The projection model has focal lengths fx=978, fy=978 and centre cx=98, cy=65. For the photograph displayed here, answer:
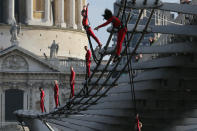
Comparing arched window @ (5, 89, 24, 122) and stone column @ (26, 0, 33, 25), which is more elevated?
stone column @ (26, 0, 33, 25)

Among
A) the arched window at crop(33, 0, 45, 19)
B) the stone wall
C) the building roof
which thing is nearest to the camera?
the building roof

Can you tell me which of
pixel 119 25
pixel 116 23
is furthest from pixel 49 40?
pixel 116 23

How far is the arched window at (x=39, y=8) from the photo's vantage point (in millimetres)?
108625

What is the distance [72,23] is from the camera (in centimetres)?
11019

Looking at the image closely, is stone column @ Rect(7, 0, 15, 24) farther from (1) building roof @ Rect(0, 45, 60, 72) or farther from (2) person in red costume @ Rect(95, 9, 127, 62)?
(2) person in red costume @ Rect(95, 9, 127, 62)

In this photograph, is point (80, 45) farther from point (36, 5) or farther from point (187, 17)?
point (187, 17)

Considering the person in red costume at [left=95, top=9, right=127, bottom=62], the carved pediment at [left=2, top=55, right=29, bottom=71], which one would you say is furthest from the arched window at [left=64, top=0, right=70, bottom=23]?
the person in red costume at [left=95, top=9, right=127, bottom=62]

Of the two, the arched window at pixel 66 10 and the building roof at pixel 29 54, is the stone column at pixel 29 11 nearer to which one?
the arched window at pixel 66 10

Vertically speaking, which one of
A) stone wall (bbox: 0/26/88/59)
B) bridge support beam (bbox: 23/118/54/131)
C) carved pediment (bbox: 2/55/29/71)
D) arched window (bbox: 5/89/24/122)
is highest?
stone wall (bbox: 0/26/88/59)

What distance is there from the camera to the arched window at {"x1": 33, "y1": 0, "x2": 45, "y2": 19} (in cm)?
10862

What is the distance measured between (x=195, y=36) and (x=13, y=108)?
66.4 metres

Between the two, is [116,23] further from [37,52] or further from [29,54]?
[37,52]

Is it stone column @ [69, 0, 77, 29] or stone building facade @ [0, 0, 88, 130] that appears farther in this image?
stone column @ [69, 0, 77, 29]

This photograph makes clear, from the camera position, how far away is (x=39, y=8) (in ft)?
359
